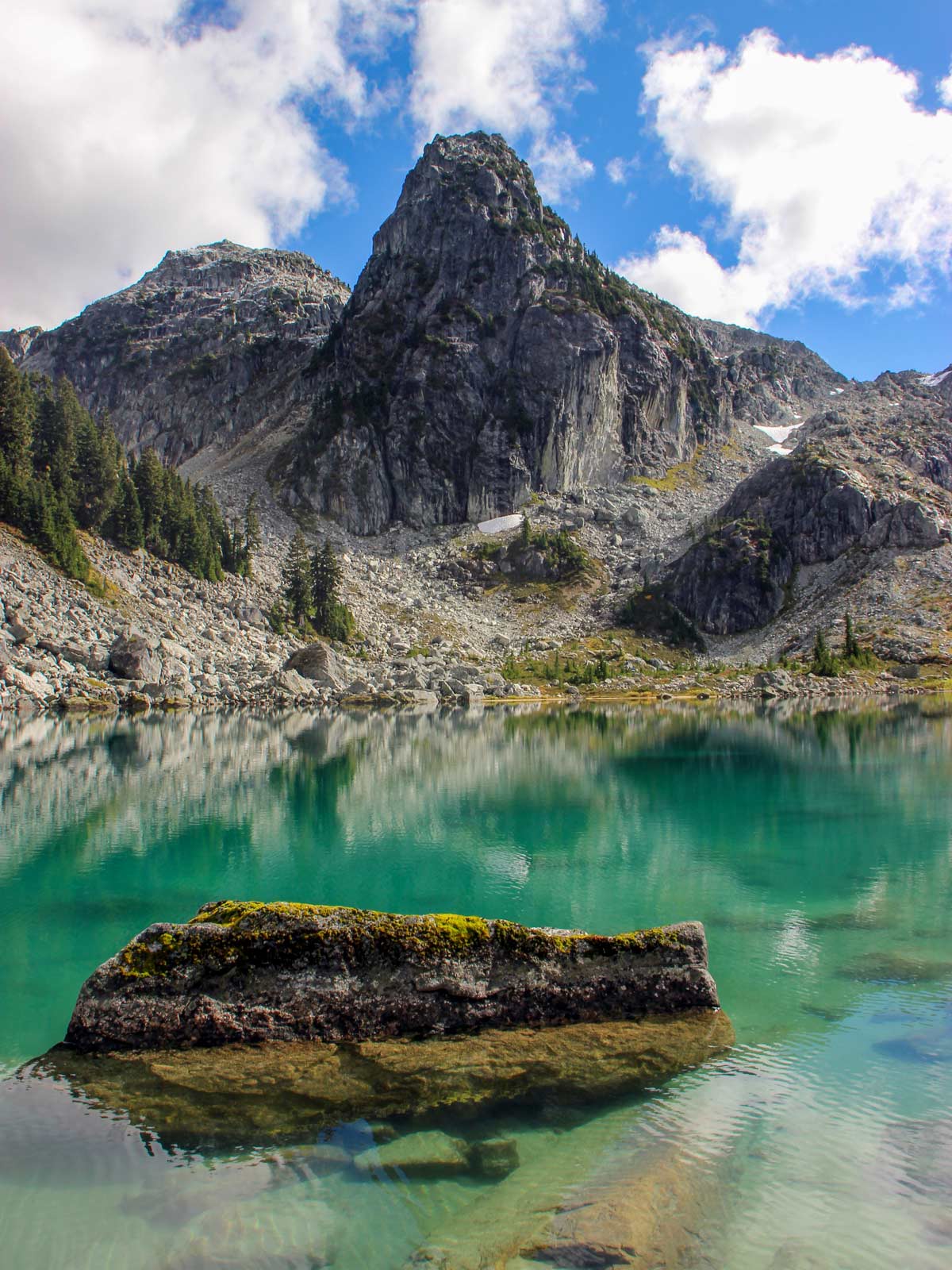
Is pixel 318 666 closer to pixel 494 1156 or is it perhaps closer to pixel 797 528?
pixel 494 1156

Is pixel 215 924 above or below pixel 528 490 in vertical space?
below

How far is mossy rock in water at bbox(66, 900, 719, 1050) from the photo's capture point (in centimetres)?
1051

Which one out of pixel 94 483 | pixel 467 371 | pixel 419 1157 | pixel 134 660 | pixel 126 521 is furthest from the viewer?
pixel 467 371

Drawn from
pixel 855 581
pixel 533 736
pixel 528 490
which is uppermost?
pixel 528 490

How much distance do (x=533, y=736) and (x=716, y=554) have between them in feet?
→ 323

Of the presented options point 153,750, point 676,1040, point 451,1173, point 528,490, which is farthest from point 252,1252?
point 528,490

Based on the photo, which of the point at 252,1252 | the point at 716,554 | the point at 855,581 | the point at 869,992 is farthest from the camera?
the point at 716,554

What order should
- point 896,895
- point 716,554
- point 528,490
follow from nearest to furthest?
1. point 896,895
2. point 716,554
3. point 528,490

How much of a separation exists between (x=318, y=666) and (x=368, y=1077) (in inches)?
3524

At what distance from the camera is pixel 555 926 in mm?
16297

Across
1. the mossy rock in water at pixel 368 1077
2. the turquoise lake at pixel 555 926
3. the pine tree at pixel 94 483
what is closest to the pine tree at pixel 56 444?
the pine tree at pixel 94 483

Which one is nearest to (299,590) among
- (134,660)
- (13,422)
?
(134,660)

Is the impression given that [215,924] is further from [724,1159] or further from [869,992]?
[869,992]

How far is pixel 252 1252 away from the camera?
6520mm
